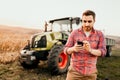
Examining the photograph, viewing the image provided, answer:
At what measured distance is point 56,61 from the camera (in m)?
9.05

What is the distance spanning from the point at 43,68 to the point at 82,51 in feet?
25.5

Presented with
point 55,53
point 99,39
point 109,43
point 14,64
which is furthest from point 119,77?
point 109,43

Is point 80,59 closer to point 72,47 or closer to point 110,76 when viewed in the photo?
point 72,47

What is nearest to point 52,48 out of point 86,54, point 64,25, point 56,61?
point 56,61

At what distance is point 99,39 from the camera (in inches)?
138

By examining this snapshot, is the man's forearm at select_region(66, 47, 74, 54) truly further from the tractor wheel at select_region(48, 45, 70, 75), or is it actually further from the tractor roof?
the tractor roof

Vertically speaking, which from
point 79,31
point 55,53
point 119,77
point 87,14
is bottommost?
point 119,77

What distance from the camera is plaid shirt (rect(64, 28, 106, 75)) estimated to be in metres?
Result: 3.34

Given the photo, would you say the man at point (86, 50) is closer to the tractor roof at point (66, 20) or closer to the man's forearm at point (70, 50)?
the man's forearm at point (70, 50)

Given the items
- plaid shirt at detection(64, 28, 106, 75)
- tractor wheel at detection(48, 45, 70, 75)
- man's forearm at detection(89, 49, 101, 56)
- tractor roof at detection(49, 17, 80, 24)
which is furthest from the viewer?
tractor roof at detection(49, 17, 80, 24)

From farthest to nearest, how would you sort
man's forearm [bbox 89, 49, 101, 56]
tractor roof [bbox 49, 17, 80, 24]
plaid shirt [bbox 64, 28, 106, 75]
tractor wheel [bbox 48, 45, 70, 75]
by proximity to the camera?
tractor roof [bbox 49, 17, 80, 24] < tractor wheel [bbox 48, 45, 70, 75] < plaid shirt [bbox 64, 28, 106, 75] < man's forearm [bbox 89, 49, 101, 56]

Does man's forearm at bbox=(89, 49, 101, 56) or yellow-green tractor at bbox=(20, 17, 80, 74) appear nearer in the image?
man's forearm at bbox=(89, 49, 101, 56)

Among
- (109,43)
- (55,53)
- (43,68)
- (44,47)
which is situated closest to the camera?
(55,53)

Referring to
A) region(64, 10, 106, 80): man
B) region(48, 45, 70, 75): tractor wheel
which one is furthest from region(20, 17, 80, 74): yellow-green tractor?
region(64, 10, 106, 80): man
